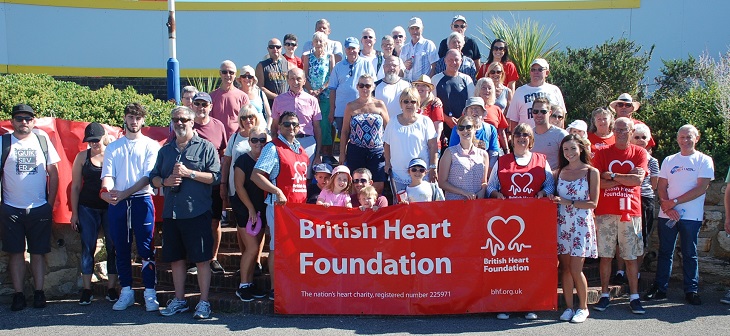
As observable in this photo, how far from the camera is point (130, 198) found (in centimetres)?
786

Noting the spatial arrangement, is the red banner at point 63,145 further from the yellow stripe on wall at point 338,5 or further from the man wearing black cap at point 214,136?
the yellow stripe on wall at point 338,5

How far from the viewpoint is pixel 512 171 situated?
25.0ft

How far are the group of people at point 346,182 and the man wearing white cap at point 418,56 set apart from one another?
2.26 meters

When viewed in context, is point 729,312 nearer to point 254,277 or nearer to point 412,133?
point 412,133

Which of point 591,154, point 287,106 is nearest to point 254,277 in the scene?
point 287,106

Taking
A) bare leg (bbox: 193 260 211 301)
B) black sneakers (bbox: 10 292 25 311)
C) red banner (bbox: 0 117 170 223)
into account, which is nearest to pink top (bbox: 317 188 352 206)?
bare leg (bbox: 193 260 211 301)

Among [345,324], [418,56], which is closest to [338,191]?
[345,324]

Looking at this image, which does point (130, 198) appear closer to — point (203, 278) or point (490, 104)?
point (203, 278)

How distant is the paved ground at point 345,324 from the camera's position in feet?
23.4

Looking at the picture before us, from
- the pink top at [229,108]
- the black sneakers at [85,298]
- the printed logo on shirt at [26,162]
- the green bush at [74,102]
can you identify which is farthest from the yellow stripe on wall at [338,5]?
the black sneakers at [85,298]

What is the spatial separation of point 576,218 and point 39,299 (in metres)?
5.29

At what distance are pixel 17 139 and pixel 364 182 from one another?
136 inches

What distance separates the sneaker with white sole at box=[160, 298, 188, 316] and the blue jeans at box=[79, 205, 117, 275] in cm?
90

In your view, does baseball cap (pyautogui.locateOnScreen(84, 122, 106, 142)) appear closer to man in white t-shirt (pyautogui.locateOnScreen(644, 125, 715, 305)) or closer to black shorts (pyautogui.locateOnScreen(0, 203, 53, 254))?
black shorts (pyautogui.locateOnScreen(0, 203, 53, 254))
